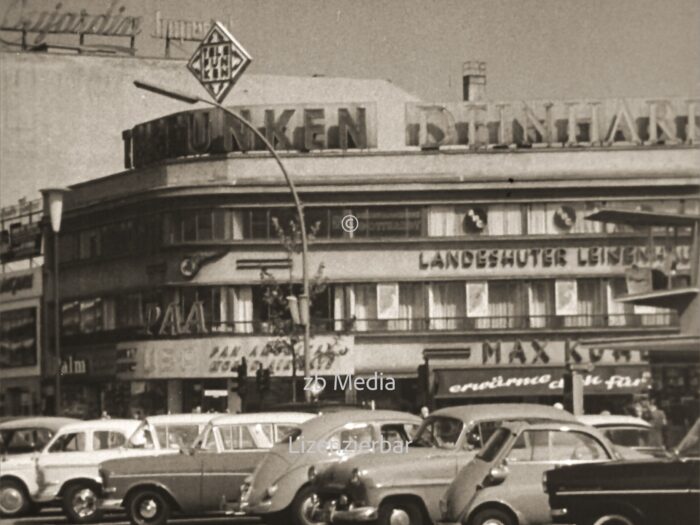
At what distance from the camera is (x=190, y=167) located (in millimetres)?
50594

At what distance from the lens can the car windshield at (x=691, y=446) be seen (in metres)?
15.1

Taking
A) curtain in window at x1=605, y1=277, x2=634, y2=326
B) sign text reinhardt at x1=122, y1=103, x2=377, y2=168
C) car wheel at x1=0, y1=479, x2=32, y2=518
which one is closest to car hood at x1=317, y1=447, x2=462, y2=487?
car wheel at x1=0, y1=479, x2=32, y2=518

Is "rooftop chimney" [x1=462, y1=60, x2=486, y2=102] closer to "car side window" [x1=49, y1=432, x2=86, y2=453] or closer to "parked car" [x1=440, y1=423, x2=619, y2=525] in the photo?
"car side window" [x1=49, y1=432, x2=86, y2=453]

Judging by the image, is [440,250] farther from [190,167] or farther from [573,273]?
[190,167]

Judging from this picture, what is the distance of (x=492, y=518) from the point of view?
56.1 ft

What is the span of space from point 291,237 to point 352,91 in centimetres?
1217

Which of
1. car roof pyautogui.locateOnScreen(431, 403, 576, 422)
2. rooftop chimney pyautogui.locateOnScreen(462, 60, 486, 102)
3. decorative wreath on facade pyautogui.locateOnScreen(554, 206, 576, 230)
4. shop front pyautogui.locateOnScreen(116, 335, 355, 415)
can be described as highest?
rooftop chimney pyautogui.locateOnScreen(462, 60, 486, 102)

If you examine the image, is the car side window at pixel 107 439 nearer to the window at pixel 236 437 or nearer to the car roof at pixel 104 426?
the car roof at pixel 104 426

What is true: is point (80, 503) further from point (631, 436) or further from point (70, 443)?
point (631, 436)

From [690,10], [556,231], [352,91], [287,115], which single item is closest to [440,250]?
[556,231]

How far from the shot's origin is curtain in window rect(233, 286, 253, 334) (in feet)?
161

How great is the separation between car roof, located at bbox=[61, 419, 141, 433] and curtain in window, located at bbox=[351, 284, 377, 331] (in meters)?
24.4

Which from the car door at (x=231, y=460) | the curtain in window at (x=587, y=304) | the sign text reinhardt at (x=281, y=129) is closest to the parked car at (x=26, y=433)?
the car door at (x=231, y=460)

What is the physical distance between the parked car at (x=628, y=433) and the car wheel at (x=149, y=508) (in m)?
5.87
